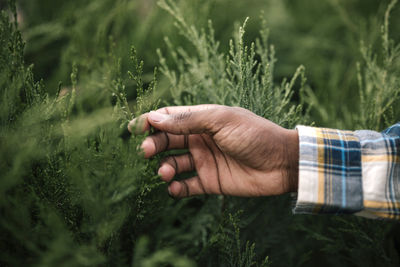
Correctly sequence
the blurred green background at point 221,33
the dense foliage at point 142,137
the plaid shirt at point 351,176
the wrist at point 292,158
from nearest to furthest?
the dense foliage at point 142,137, the plaid shirt at point 351,176, the wrist at point 292,158, the blurred green background at point 221,33

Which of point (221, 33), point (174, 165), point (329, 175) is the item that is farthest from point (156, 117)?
point (221, 33)

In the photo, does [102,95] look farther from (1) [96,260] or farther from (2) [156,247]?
(1) [96,260]

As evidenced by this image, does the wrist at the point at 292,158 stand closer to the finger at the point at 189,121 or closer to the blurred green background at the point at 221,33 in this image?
the finger at the point at 189,121

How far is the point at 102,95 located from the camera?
1636mm

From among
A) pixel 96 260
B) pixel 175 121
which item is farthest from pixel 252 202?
pixel 96 260

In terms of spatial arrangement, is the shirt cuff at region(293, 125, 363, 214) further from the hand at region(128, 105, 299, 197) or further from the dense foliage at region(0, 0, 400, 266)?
the dense foliage at region(0, 0, 400, 266)

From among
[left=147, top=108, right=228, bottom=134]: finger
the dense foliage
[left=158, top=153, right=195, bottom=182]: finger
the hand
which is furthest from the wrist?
[left=158, top=153, right=195, bottom=182]: finger

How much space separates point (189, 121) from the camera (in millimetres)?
1170

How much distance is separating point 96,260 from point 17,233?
0.25 metres

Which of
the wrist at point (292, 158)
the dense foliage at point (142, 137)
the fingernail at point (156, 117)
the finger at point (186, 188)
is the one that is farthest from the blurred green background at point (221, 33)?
the finger at point (186, 188)

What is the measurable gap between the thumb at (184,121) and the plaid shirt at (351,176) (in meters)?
0.40

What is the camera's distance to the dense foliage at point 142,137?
96 centimetres

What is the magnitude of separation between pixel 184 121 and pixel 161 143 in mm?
179

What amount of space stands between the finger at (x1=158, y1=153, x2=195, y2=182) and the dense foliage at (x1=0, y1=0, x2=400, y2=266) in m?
0.08
